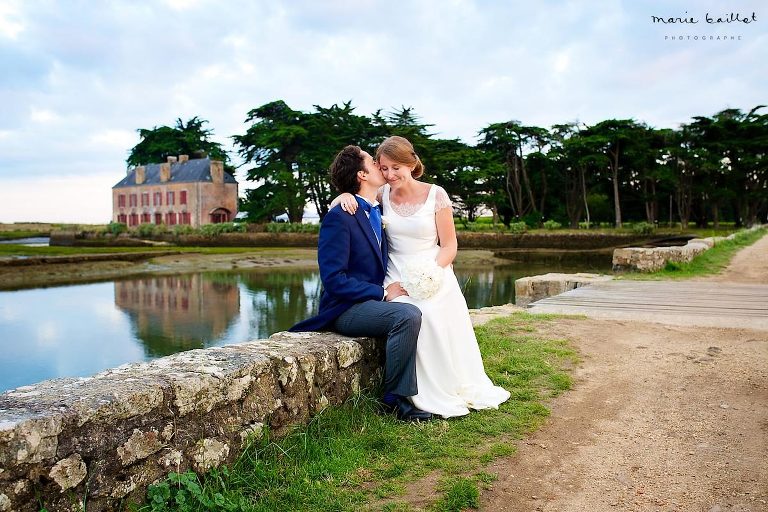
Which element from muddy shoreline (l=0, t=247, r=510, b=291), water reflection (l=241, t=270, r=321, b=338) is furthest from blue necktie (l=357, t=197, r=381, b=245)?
muddy shoreline (l=0, t=247, r=510, b=291)

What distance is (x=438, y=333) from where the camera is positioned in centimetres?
366

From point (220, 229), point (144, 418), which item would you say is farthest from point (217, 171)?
point (144, 418)

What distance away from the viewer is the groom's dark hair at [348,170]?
3.86m

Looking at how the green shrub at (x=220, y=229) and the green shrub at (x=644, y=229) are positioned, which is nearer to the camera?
the green shrub at (x=644, y=229)

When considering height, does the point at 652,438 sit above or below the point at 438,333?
below

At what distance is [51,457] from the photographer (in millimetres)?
1988

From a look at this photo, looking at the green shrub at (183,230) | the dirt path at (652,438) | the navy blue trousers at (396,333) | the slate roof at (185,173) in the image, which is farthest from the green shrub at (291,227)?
the navy blue trousers at (396,333)

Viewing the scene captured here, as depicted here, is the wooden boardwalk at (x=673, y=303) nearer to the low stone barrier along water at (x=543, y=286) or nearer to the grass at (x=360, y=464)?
the low stone barrier along water at (x=543, y=286)

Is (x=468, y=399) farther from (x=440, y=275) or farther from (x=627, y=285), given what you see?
(x=627, y=285)

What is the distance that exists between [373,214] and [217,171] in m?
44.8

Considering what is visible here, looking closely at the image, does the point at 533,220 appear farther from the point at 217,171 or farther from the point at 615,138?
the point at 217,171

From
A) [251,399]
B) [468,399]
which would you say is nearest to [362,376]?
[468,399]

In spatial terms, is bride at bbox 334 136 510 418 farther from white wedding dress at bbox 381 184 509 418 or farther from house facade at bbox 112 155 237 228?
house facade at bbox 112 155 237 228

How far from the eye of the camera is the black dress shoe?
349cm
